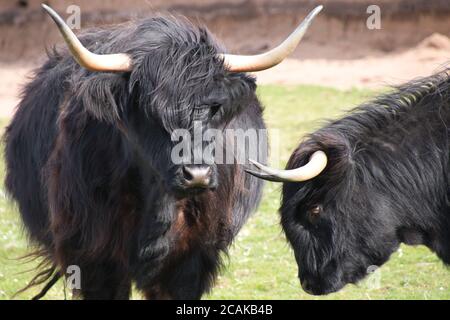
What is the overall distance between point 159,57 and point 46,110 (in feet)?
5.00

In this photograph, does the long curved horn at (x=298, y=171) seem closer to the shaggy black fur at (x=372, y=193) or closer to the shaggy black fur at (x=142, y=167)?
the shaggy black fur at (x=372, y=193)

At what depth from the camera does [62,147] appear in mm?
6633

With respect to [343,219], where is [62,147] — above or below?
above

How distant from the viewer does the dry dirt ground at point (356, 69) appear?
18609mm

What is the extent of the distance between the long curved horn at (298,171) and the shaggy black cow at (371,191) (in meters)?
0.10

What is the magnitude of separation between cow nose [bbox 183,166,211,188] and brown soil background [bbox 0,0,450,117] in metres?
12.9

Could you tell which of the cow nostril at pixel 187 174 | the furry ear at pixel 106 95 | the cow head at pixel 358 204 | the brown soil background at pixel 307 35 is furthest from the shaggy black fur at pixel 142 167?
the brown soil background at pixel 307 35

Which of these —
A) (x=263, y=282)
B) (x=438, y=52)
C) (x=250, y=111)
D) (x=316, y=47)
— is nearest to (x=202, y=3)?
(x=316, y=47)

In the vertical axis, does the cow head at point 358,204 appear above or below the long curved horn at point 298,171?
below

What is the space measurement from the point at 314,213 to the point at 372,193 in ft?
1.39

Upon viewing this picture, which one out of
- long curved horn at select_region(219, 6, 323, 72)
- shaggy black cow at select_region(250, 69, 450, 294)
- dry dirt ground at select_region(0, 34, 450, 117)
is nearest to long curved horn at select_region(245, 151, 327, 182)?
shaggy black cow at select_region(250, 69, 450, 294)

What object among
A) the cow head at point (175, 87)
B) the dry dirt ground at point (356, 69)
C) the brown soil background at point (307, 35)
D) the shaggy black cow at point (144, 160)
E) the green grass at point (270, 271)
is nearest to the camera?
the cow head at point (175, 87)

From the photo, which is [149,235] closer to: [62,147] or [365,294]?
[62,147]

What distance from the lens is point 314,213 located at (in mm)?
6238
